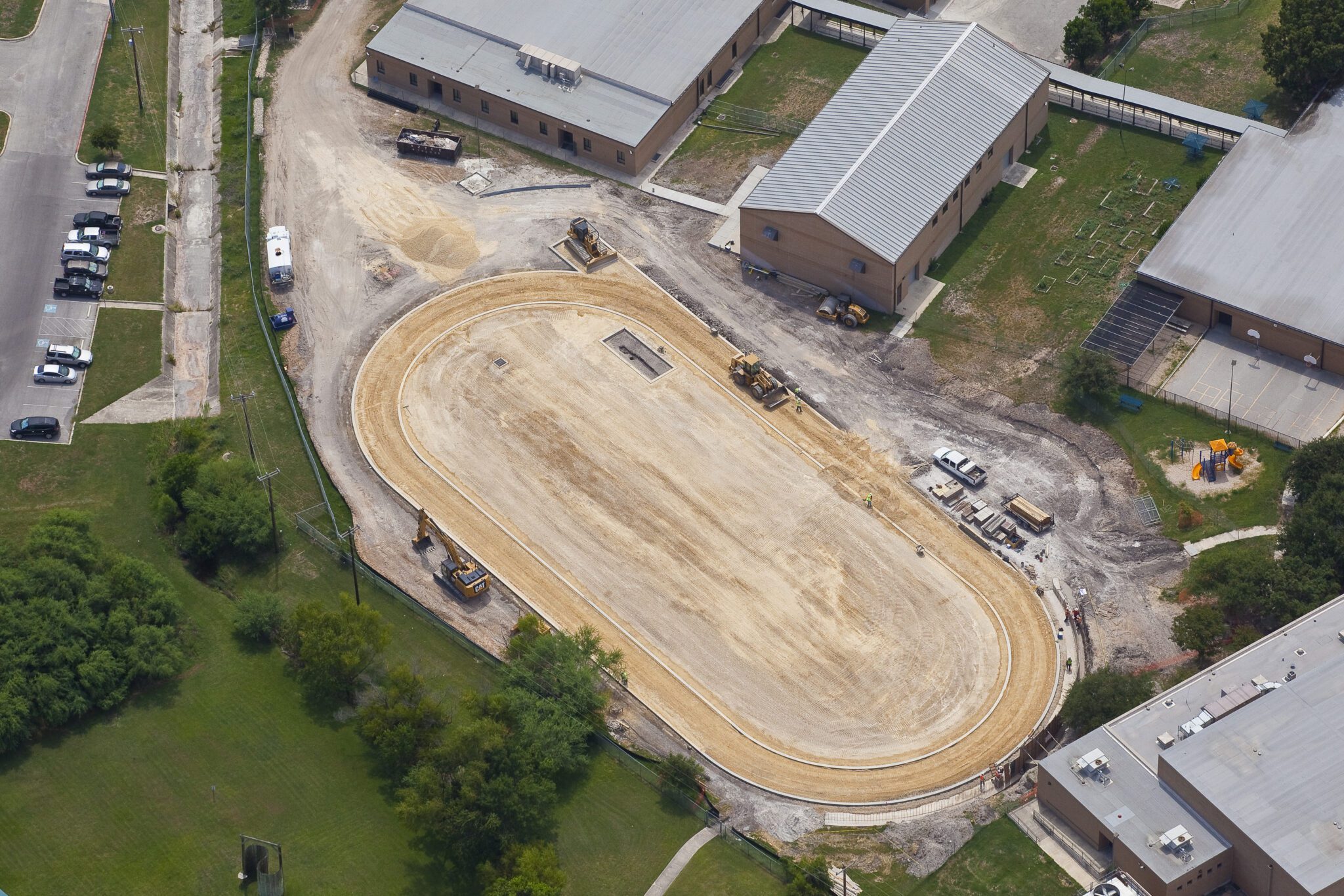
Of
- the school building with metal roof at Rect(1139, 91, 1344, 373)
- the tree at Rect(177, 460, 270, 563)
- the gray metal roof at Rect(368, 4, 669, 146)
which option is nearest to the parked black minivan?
the tree at Rect(177, 460, 270, 563)

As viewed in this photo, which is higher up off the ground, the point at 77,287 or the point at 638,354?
the point at 638,354

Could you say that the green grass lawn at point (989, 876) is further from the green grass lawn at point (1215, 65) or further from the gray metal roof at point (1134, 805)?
the green grass lawn at point (1215, 65)

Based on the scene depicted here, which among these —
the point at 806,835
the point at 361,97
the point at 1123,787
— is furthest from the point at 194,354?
the point at 1123,787

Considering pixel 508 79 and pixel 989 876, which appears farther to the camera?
pixel 508 79

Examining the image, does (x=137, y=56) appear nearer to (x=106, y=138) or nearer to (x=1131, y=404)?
(x=106, y=138)

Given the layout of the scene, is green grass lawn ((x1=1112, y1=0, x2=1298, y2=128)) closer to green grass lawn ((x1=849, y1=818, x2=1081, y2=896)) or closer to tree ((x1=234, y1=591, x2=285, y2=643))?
green grass lawn ((x1=849, y1=818, x2=1081, y2=896))

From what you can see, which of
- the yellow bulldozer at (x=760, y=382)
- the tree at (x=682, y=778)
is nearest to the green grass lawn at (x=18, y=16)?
the yellow bulldozer at (x=760, y=382)

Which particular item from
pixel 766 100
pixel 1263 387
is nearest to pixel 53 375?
pixel 766 100
